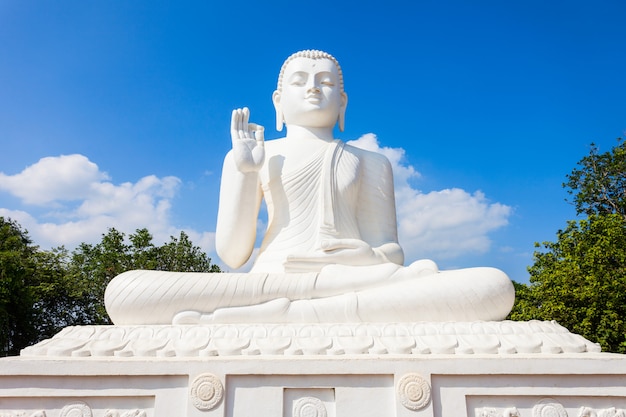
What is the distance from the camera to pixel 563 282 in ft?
39.6

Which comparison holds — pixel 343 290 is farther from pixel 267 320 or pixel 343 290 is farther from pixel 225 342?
pixel 225 342

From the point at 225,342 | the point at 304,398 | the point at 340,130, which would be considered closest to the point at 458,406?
the point at 304,398

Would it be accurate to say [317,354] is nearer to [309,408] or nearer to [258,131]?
[309,408]

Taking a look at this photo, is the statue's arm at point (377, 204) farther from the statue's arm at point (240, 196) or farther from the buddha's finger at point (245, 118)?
the buddha's finger at point (245, 118)

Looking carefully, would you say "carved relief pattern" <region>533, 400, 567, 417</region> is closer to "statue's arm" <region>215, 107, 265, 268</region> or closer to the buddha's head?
"statue's arm" <region>215, 107, 265, 268</region>

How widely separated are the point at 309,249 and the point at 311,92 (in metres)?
1.89

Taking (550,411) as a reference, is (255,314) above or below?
above

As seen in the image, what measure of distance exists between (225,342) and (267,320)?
2.07 feet

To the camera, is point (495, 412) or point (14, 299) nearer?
point (495, 412)

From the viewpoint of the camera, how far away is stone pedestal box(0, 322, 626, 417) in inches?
124

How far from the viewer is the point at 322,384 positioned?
3.20 m

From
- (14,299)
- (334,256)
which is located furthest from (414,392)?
(14,299)

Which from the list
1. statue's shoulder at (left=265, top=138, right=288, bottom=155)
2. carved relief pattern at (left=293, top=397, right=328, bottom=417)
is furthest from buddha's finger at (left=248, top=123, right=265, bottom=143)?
carved relief pattern at (left=293, top=397, right=328, bottom=417)

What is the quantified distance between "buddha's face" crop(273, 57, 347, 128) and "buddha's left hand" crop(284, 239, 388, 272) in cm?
173
